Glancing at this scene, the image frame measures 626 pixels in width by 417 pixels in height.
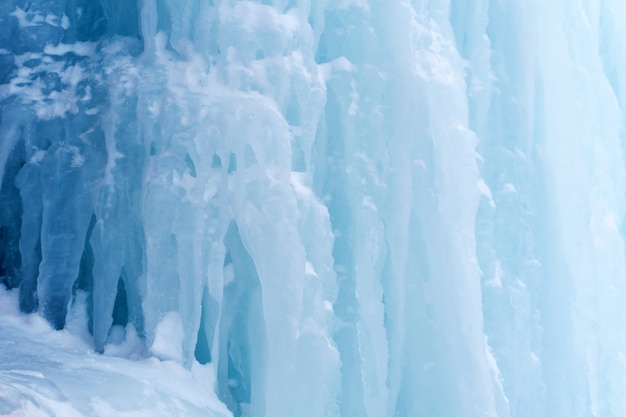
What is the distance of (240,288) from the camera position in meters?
3.99

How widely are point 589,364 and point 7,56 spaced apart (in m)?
4.21

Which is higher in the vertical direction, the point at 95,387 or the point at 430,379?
the point at 95,387

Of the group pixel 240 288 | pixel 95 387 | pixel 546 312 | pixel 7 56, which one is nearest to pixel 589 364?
pixel 546 312

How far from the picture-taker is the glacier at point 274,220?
3.80 meters

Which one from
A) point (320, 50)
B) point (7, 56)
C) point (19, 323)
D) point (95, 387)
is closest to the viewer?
point (95, 387)

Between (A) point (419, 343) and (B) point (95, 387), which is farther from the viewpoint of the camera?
(A) point (419, 343)

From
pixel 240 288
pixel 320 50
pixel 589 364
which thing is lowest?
pixel 589 364

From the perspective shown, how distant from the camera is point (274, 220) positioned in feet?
12.5

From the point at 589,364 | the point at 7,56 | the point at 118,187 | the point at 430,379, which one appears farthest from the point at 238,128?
the point at 589,364

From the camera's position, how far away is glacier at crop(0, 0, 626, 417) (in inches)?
150

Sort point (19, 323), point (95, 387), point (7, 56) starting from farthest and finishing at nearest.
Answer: point (7, 56)
point (19, 323)
point (95, 387)

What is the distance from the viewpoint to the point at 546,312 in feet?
15.2

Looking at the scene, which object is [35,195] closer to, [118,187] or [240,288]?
[118,187]

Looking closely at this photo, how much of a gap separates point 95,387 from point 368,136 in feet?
7.04
